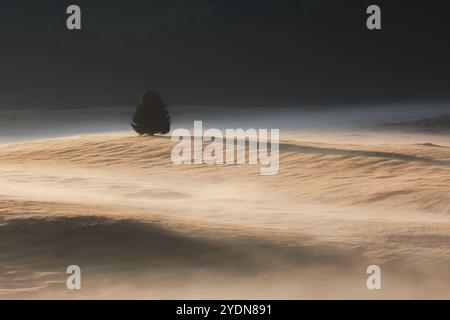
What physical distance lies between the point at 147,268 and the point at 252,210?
7459 millimetres

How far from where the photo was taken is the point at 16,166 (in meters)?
34.4

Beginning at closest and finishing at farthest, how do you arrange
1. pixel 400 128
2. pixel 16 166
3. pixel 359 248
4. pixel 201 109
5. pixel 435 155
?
pixel 359 248, pixel 435 155, pixel 16 166, pixel 400 128, pixel 201 109

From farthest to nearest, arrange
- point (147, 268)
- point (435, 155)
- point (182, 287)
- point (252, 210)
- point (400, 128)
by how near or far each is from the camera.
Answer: point (400, 128) → point (435, 155) → point (252, 210) → point (147, 268) → point (182, 287)

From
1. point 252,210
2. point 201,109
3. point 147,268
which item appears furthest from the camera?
point 201,109

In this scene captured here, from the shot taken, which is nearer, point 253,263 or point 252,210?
point 253,263

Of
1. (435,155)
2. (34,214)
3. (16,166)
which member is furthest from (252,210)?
(16,166)

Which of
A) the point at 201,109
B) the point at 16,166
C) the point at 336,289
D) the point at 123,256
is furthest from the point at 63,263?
the point at 201,109

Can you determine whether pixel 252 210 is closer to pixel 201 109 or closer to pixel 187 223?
pixel 187 223

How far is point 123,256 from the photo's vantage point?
15859 millimetres

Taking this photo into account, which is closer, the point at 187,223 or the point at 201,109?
the point at 187,223

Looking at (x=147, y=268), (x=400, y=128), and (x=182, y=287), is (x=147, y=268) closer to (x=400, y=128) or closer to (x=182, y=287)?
(x=182, y=287)

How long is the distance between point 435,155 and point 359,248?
1675cm

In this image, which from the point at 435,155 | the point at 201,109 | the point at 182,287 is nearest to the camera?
the point at 182,287

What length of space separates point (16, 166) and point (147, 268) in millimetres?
20655
